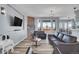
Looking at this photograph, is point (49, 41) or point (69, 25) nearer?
point (69, 25)

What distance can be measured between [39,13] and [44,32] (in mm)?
1034

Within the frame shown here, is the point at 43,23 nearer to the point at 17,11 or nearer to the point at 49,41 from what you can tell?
the point at 49,41

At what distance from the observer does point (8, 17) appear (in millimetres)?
3801

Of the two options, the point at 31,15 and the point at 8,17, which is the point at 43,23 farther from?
the point at 8,17

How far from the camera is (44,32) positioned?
4.80 meters
